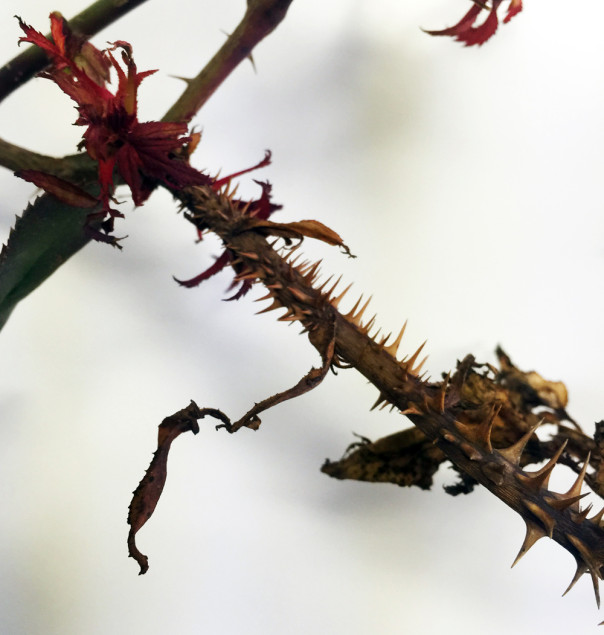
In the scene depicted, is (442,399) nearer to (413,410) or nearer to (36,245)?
(413,410)

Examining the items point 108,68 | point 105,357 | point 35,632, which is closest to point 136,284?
point 105,357

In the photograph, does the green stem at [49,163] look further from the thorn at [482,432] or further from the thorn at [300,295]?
the thorn at [482,432]

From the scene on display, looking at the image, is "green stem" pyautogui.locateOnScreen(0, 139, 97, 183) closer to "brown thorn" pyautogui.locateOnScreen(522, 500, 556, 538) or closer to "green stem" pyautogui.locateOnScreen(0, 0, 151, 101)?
"green stem" pyautogui.locateOnScreen(0, 0, 151, 101)

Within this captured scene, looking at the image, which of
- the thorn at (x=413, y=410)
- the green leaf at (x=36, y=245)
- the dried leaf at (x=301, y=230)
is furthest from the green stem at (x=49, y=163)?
the thorn at (x=413, y=410)

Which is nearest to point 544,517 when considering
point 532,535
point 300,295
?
point 532,535

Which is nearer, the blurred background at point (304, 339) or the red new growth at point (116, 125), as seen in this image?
the red new growth at point (116, 125)

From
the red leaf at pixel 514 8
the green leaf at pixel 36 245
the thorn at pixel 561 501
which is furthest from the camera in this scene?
the red leaf at pixel 514 8
